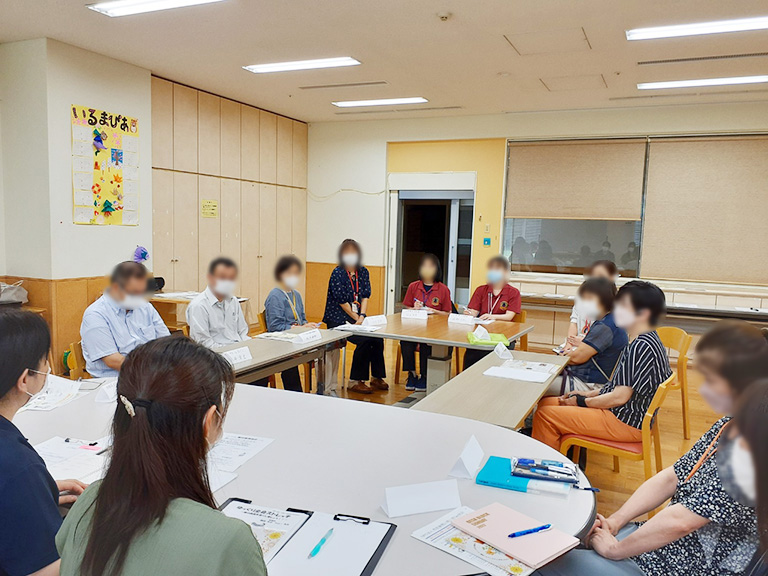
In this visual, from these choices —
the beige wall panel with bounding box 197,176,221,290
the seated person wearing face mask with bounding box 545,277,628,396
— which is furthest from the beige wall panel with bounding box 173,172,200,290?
the seated person wearing face mask with bounding box 545,277,628,396

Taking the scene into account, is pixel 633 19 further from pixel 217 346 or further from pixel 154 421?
pixel 154 421

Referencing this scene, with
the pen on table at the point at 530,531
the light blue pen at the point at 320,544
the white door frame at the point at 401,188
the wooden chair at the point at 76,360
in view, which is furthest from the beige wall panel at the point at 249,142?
the pen on table at the point at 530,531

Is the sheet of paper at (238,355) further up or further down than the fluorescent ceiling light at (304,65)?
further down

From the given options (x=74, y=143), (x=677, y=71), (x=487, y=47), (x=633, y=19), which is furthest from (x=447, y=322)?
(x=74, y=143)

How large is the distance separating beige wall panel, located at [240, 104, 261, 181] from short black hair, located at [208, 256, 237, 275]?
3.44 m

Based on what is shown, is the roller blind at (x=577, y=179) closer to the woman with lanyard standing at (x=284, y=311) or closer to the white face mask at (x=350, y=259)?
the white face mask at (x=350, y=259)

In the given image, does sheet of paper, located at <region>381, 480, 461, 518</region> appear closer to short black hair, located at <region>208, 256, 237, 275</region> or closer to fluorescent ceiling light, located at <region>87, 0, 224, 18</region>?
short black hair, located at <region>208, 256, 237, 275</region>

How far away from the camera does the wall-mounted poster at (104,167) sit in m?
4.74

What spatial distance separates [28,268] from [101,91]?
5.50 ft

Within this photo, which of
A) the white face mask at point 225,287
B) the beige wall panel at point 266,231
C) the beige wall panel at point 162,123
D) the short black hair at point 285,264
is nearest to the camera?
the white face mask at point 225,287

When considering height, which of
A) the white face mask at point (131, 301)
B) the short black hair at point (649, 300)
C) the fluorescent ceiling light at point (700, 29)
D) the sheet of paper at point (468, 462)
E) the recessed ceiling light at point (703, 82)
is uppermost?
the fluorescent ceiling light at point (700, 29)

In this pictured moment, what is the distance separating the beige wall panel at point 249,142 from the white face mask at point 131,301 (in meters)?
4.22

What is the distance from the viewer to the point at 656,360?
2467 mm

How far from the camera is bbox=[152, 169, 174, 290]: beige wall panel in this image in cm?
564
